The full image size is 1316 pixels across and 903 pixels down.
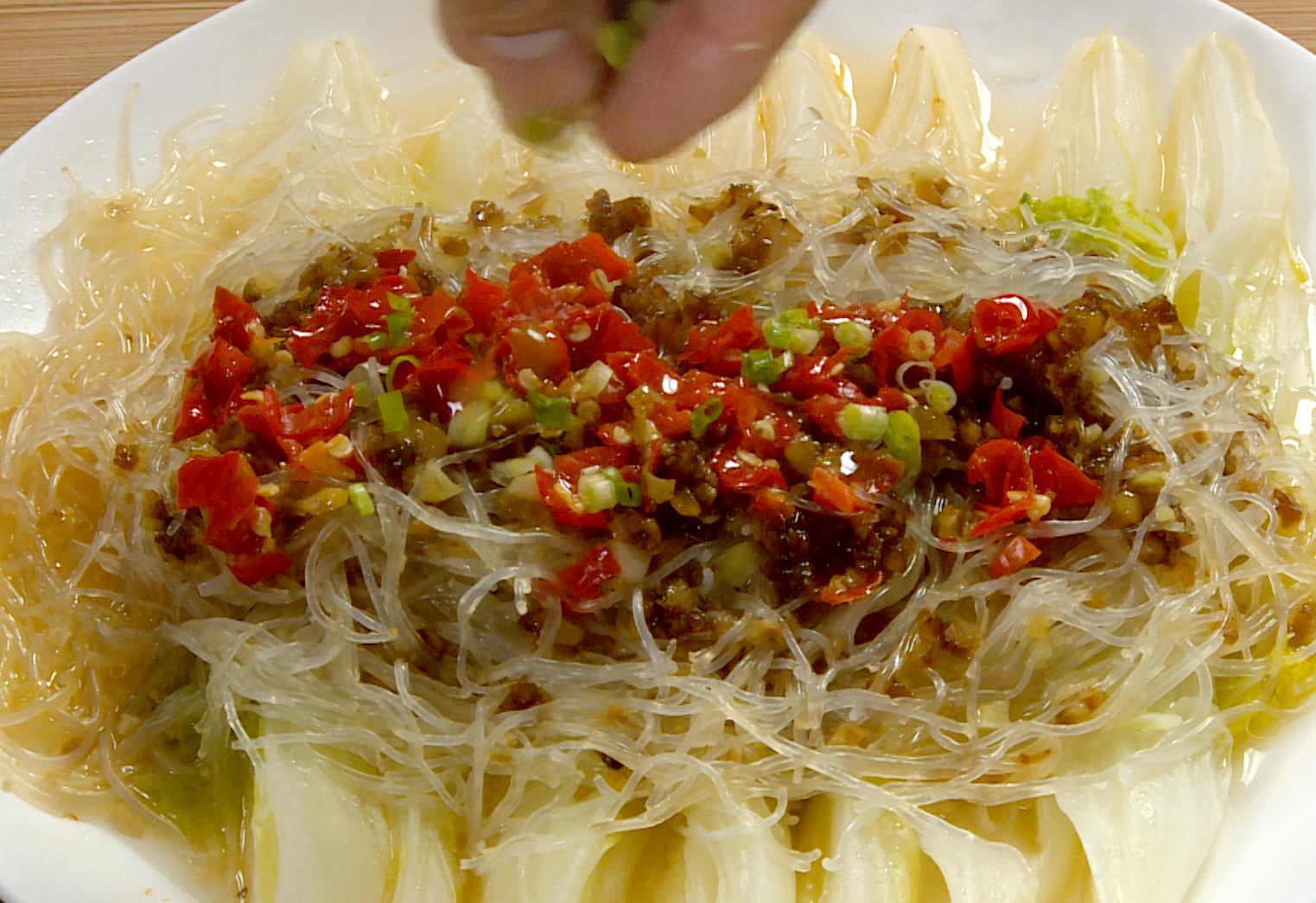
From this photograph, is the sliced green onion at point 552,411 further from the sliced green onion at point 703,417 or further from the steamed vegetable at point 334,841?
the steamed vegetable at point 334,841

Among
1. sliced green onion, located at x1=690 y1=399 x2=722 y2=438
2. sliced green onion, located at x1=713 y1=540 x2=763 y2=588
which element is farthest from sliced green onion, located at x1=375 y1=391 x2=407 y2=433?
sliced green onion, located at x1=713 y1=540 x2=763 y2=588

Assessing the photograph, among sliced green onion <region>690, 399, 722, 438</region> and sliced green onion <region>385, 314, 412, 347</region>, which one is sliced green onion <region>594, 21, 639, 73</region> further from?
sliced green onion <region>385, 314, 412, 347</region>

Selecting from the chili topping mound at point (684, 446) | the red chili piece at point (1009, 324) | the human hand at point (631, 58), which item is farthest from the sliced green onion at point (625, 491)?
the red chili piece at point (1009, 324)

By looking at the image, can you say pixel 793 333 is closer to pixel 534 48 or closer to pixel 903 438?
pixel 903 438

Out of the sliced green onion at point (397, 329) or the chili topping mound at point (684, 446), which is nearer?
the chili topping mound at point (684, 446)

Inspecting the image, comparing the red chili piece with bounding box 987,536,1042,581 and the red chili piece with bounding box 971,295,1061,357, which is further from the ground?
the red chili piece with bounding box 971,295,1061,357
